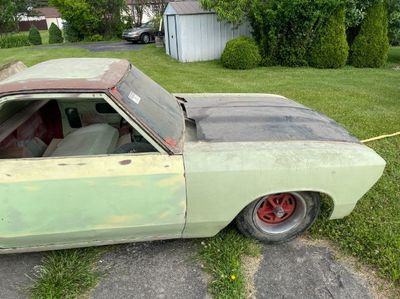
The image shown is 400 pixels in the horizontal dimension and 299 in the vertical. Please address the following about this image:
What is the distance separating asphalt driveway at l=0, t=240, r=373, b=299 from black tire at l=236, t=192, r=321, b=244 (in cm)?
11

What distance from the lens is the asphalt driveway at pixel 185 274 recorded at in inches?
94.4

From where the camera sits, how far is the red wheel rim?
267 cm

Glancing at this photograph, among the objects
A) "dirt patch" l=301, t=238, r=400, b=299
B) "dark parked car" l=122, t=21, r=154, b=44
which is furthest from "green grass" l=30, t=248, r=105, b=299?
"dark parked car" l=122, t=21, r=154, b=44

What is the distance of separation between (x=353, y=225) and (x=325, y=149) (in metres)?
0.97

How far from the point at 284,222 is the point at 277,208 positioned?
20 centimetres

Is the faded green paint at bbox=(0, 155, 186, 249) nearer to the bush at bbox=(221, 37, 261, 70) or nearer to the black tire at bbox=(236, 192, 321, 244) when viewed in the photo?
the black tire at bbox=(236, 192, 321, 244)

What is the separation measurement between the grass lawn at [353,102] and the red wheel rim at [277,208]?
Result: 376 millimetres

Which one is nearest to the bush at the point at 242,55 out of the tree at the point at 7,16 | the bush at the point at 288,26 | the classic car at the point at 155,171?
the bush at the point at 288,26

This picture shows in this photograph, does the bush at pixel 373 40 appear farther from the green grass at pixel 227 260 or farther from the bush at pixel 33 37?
the bush at pixel 33 37

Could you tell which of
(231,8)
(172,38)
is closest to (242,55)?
(231,8)

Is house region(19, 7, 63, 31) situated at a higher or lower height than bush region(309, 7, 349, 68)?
higher

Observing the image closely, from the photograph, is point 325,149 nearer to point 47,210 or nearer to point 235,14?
point 47,210

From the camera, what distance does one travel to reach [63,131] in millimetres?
3371

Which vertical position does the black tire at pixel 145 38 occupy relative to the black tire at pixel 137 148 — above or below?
below
